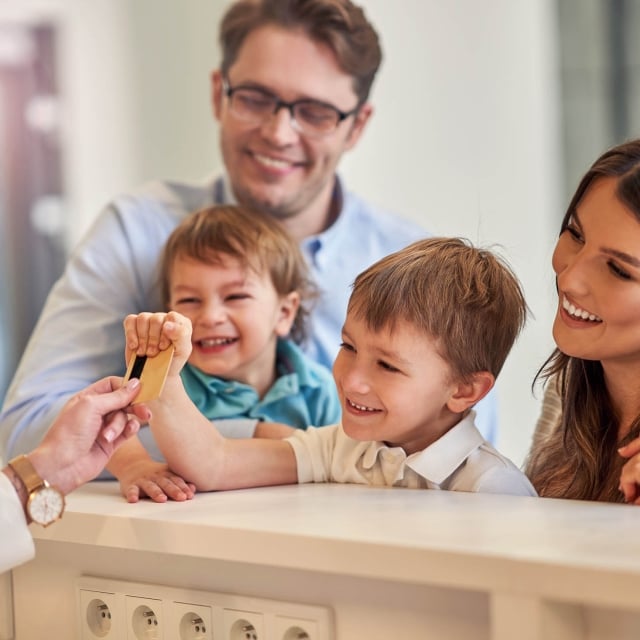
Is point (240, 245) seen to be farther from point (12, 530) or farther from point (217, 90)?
point (12, 530)

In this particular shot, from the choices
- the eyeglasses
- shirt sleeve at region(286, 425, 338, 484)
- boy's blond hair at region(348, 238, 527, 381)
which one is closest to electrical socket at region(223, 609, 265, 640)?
shirt sleeve at region(286, 425, 338, 484)

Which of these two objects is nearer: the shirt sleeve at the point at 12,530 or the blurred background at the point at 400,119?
the shirt sleeve at the point at 12,530

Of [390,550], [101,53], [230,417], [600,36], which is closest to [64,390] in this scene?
[230,417]

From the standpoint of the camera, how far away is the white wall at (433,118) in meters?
3.76

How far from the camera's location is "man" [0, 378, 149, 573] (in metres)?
1.10

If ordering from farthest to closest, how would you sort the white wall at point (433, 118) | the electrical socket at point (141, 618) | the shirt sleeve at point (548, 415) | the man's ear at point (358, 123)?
the white wall at point (433, 118), the man's ear at point (358, 123), the shirt sleeve at point (548, 415), the electrical socket at point (141, 618)

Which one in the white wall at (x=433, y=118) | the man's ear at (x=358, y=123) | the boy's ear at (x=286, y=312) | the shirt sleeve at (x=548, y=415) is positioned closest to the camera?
the shirt sleeve at (x=548, y=415)

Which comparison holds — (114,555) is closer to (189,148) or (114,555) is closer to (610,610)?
(610,610)

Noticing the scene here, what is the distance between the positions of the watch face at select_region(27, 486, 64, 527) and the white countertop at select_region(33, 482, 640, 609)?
0.18 ft

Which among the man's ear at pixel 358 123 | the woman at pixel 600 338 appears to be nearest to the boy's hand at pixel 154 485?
the woman at pixel 600 338

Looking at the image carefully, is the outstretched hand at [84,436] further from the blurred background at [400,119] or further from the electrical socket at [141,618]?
the blurred background at [400,119]

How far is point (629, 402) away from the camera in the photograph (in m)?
1.40

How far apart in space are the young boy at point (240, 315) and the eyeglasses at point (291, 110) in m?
0.27

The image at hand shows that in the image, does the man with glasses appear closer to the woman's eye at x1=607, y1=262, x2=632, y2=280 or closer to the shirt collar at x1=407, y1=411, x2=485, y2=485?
the shirt collar at x1=407, y1=411, x2=485, y2=485
